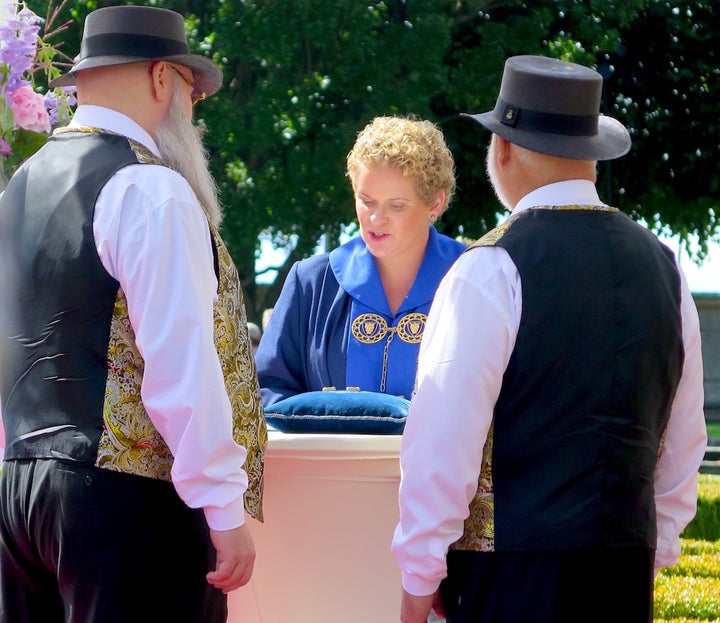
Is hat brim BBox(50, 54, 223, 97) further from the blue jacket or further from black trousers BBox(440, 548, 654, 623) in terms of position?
black trousers BBox(440, 548, 654, 623)

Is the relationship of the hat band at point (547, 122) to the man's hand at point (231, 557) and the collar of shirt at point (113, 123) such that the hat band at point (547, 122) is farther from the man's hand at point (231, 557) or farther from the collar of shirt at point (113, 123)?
the man's hand at point (231, 557)

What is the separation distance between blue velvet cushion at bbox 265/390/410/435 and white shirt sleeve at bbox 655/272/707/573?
615mm

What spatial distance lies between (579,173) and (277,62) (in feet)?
31.3

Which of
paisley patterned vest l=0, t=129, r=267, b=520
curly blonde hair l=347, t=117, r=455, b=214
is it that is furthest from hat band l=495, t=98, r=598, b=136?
curly blonde hair l=347, t=117, r=455, b=214

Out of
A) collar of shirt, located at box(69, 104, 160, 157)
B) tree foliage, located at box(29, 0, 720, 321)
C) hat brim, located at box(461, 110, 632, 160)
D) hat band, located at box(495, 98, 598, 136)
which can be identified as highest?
hat band, located at box(495, 98, 598, 136)

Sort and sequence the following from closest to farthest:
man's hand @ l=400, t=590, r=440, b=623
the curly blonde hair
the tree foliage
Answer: man's hand @ l=400, t=590, r=440, b=623
the curly blonde hair
the tree foliage

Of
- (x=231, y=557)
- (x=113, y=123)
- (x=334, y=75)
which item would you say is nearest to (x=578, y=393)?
(x=231, y=557)

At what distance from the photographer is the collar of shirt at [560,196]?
2426 mm

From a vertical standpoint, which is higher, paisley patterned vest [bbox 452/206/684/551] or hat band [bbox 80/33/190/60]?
hat band [bbox 80/33/190/60]

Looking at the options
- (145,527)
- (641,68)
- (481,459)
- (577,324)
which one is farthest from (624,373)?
(641,68)

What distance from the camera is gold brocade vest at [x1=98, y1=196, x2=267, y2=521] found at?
2.30 meters

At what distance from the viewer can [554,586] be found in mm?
2266

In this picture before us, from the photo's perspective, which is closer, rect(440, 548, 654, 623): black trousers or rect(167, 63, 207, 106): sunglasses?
rect(440, 548, 654, 623): black trousers

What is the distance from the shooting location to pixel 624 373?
2.32m
